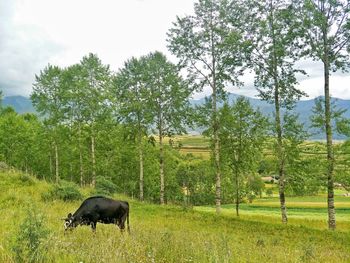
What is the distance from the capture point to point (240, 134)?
103 ft

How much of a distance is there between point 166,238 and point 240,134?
947 inches

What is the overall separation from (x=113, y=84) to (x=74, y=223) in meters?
31.0

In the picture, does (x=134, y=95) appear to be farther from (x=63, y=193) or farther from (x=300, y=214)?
(x=300, y=214)

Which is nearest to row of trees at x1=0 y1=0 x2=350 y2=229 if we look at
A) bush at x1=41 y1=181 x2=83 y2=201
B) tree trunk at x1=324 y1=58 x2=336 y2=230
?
tree trunk at x1=324 y1=58 x2=336 y2=230

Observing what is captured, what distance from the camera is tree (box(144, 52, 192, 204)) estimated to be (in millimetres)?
35753

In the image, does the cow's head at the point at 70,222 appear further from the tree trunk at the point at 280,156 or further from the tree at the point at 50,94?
the tree at the point at 50,94

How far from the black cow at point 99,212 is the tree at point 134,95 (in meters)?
24.3

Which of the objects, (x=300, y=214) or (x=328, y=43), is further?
(x=300, y=214)

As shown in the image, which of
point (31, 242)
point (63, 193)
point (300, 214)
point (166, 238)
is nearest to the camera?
point (31, 242)

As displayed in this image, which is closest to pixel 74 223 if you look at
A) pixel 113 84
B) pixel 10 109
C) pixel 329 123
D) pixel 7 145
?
pixel 329 123

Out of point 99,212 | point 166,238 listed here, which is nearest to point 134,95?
point 99,212

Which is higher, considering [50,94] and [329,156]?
[50,94]

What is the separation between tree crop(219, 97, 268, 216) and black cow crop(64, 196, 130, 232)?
58.1 ft

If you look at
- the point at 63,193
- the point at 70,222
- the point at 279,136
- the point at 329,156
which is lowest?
the point at 63,193
